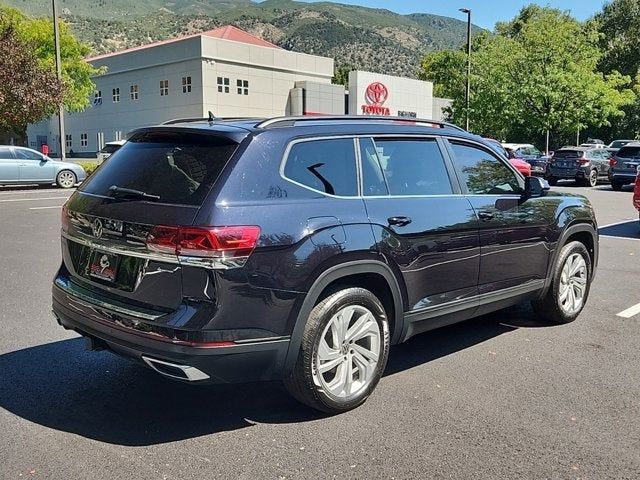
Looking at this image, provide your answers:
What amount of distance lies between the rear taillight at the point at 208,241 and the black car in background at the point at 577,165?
24.3 metres

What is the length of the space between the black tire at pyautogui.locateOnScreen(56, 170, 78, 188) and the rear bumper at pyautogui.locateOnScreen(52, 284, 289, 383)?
19724 mm

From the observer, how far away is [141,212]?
367cm

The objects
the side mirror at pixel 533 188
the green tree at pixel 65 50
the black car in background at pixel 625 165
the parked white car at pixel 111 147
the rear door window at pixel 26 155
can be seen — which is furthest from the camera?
the green tree at pixel 65 50

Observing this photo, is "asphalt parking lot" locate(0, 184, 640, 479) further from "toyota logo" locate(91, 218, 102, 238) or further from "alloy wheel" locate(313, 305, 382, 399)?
"toyota logo" locate(91, 218, 102, 238)

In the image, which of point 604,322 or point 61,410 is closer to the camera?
point 61,410

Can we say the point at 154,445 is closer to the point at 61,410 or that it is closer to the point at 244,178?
the point at 61,410

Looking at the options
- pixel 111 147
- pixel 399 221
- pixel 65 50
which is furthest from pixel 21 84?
pixel 399 221

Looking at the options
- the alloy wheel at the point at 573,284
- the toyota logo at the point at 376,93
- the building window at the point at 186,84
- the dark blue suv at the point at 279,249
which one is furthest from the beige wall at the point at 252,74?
the dark blue suv at the point at 279,249

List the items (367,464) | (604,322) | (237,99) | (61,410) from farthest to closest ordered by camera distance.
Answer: (237,99), (604,322), (61,410), (367,464)

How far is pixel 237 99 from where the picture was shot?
45438 millimetres

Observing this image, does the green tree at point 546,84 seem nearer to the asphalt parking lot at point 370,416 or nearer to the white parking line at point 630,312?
the white parking line at point 630,312

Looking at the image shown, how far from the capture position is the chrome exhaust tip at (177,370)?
3.46m

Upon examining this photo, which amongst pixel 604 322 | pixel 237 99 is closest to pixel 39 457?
pixel 604 322

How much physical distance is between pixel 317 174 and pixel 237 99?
42895mm
